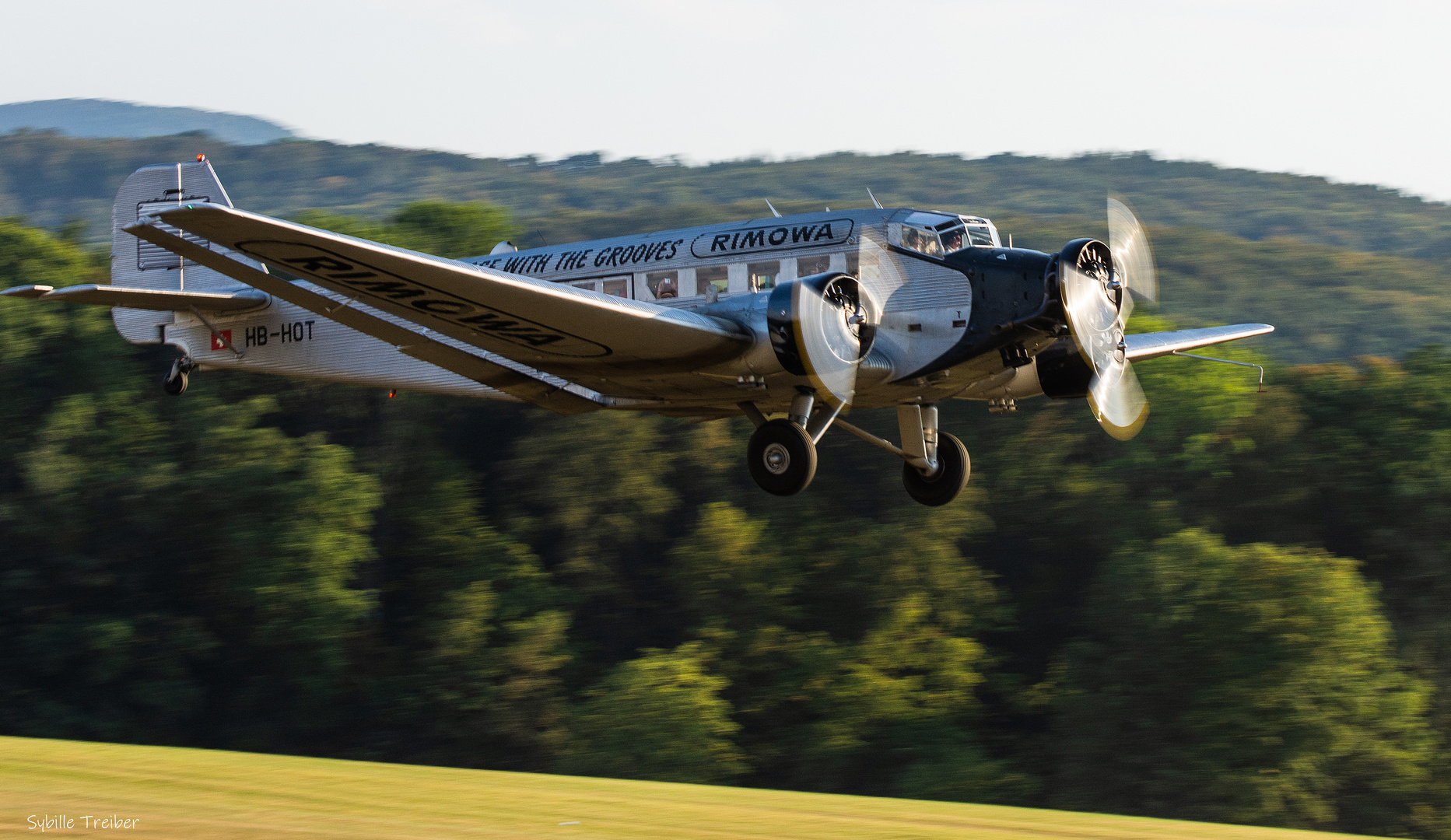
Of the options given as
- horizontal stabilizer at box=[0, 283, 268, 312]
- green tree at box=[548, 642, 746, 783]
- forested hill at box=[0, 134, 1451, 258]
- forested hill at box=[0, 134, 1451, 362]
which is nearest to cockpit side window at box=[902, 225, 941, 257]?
horizontal stabilizer at box=[0, 283, 268, 312]

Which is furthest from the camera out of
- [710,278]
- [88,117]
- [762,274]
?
[88,117]

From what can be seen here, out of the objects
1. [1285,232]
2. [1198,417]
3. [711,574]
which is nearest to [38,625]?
[711,574]

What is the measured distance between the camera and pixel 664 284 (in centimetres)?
1339

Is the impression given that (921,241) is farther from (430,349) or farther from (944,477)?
(430,349)

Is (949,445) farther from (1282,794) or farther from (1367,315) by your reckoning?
(1367,315)

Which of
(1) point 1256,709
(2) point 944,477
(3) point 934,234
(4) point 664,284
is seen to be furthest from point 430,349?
(1) point 1256,709

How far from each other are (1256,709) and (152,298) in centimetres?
2368

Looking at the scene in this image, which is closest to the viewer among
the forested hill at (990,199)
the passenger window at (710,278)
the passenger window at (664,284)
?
the passenger window at (710,278)

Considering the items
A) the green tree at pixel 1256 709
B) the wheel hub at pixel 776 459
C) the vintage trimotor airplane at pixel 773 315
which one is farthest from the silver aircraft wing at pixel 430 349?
the green tree at pixel 1256 709

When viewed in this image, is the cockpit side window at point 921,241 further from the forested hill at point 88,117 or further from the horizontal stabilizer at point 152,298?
the forested hill at point 88,117

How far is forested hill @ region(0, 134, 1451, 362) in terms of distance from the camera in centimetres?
6775

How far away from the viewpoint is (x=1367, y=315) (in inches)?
2640

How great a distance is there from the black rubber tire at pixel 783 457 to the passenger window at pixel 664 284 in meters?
1.68

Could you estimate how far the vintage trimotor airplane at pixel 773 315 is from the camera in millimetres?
11281
